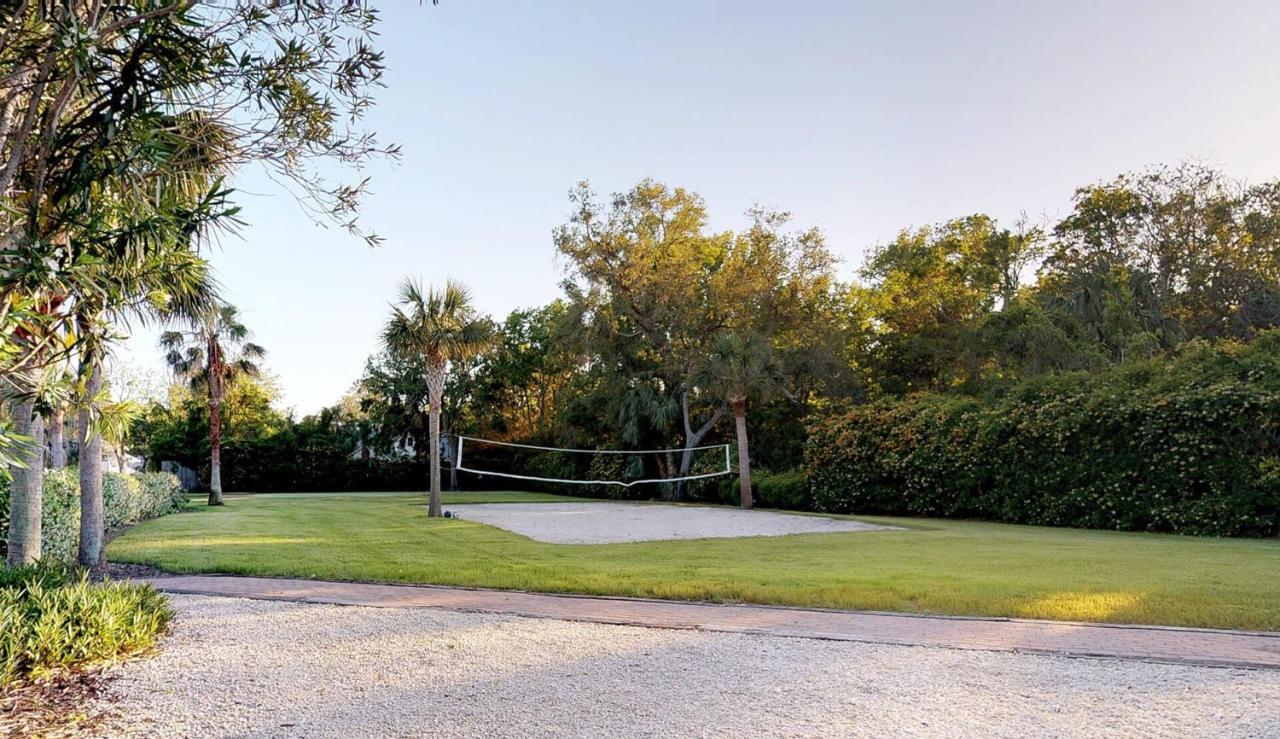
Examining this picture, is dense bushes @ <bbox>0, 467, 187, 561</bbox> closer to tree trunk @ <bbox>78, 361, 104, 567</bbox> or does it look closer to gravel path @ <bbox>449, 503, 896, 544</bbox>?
tree trunk @ <bbox>78, 361, 104, 567</bbox>

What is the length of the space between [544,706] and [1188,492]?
13487mm

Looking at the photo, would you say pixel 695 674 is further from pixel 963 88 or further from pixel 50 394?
pixel 963 88

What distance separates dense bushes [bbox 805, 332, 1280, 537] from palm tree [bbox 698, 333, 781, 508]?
3624 millimetres

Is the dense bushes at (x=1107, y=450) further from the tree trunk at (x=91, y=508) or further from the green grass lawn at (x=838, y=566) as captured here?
the tree trunk at (x=91, y=508)

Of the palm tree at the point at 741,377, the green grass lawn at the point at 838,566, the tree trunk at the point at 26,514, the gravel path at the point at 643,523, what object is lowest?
the gravel path at the point at 643,523

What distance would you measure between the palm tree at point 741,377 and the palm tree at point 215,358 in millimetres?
15059

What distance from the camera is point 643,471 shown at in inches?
1216

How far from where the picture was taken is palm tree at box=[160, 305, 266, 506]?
24.1m

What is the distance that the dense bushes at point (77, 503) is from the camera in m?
9.66

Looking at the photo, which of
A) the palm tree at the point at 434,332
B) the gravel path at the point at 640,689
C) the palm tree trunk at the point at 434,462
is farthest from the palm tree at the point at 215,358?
the gravel path at the point at 640,689

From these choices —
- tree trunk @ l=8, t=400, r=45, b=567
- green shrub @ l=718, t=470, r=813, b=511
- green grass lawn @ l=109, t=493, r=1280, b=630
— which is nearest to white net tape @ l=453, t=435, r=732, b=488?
green shrub @ l=718, t=470, r=813, b=511

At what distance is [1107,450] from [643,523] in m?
9.37

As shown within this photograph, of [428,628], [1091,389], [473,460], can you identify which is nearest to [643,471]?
[473,460]

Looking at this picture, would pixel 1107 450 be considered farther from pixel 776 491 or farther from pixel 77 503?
pixel 77 503
